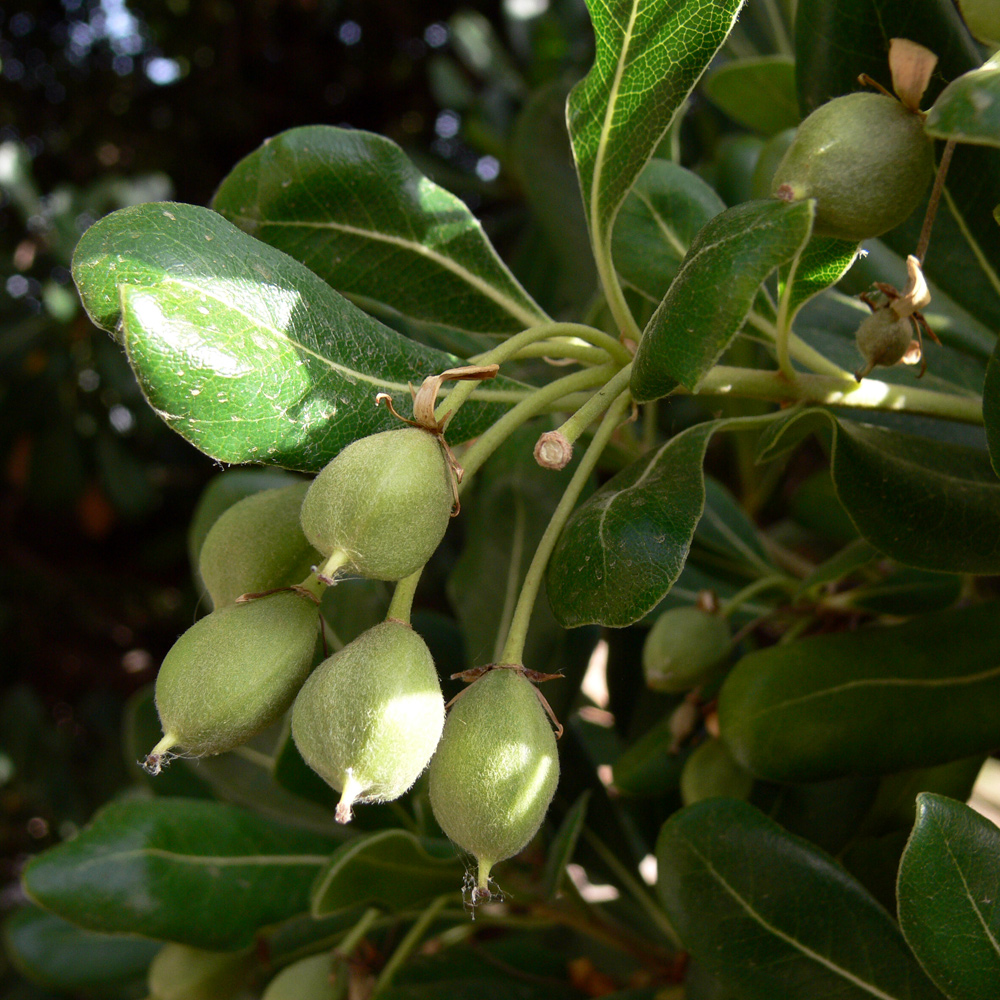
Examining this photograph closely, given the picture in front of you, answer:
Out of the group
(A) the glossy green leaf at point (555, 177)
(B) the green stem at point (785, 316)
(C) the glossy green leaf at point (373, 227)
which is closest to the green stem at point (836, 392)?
(B) the green stem at point (785, 316)

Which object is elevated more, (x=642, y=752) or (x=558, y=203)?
(x=558, y=203)

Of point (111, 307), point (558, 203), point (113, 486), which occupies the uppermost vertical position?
point (111, 307)

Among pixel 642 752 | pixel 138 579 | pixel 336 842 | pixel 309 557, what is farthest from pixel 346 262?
pixel 138 579

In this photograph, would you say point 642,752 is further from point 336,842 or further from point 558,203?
point 558,203

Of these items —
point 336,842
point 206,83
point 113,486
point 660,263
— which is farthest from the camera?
point 206,83

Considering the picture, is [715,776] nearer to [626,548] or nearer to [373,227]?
[626,548]
